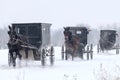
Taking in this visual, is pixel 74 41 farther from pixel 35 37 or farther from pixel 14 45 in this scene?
pixel 14 45

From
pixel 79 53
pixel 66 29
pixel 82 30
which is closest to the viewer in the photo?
pixel 66 29

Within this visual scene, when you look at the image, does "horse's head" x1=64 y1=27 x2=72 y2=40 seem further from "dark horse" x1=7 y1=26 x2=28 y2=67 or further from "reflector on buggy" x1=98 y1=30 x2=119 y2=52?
"reflector on buggy" x1=98 y1=30 x2=119 y2=52

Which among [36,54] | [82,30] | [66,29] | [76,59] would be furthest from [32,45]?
[82,30]

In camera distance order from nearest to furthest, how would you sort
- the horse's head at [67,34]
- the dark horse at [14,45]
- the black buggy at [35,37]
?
the dark horse at [14,45] < the black buggy at [35,37] < the horse's head at [67,34]

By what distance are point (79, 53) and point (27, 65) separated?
6.44 meters

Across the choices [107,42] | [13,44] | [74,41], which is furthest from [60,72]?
[107,42]

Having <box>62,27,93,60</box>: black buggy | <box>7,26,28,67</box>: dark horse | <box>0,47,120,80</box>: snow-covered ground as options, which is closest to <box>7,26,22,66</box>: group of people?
<box>7,26,28,67</box>: dark horse

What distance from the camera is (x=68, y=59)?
24.8m

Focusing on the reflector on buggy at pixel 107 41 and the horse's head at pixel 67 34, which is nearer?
the horse's head at pixel 67 34

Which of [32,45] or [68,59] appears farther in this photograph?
[68,59]

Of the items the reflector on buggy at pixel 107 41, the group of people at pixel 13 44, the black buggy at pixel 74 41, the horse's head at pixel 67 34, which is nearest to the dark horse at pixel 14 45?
the group of people at pixel 13 44

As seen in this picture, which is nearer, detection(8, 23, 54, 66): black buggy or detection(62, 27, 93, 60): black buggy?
detection(8, 23, 54, 66): black buggy

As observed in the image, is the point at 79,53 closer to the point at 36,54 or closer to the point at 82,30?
the point at 82,30

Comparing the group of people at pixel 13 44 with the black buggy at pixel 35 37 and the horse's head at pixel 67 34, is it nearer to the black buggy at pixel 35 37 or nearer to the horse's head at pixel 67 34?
the black buggy at pixel 35 37
